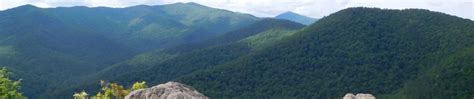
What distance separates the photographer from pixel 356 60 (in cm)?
11756

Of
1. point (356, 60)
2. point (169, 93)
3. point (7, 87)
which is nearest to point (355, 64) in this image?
point (356, 60)

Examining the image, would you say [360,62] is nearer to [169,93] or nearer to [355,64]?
[355,64]

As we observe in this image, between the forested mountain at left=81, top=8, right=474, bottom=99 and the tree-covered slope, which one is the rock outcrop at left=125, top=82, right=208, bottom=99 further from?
the tree-covered slope

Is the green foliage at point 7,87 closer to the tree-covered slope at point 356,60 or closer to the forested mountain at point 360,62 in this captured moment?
the forested mountain at point 360,62

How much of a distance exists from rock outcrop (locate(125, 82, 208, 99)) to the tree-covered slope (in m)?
80.8

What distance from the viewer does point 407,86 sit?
101 m

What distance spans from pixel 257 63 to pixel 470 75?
48.7 m

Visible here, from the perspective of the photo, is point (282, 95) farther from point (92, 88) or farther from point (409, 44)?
point (92, 88)

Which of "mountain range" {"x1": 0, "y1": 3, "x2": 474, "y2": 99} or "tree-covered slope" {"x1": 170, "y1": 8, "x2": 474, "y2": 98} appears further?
"tree-covered slope" {"x1": 170, "y1": 8, "x2": 474, "y2": 98}

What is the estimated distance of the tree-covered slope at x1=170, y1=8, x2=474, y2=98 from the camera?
340 ft

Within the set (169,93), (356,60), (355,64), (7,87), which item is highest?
(169,93)

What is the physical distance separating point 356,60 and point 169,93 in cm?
10605

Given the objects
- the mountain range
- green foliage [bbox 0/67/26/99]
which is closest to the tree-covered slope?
the mountain range

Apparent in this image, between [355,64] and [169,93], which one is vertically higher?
[169,93]
